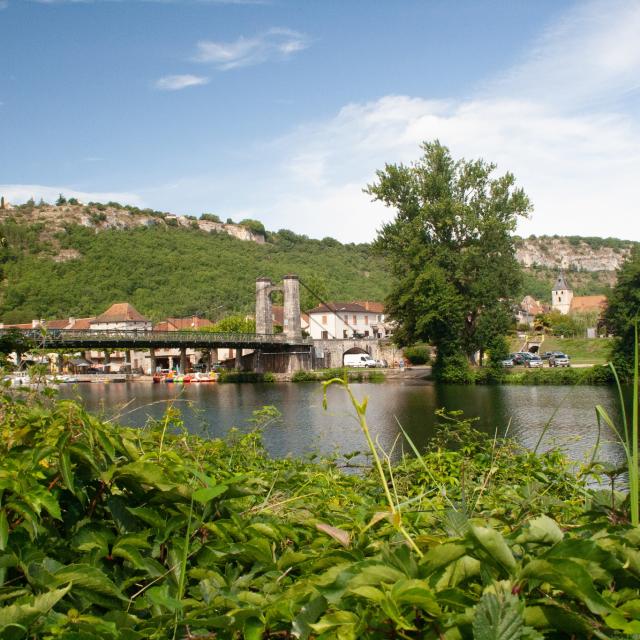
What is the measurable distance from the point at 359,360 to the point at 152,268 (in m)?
54.8

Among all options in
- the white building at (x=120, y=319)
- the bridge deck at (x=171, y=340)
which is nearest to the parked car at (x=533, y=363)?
the bridge deck at (x=171, y=340)

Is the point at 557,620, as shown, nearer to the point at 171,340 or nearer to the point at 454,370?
the point at 454,370

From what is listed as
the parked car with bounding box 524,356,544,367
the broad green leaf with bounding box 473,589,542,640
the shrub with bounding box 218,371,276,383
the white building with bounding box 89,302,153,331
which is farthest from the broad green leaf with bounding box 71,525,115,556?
the white building with bounding box 89,302,153,331

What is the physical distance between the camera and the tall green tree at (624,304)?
32.3m

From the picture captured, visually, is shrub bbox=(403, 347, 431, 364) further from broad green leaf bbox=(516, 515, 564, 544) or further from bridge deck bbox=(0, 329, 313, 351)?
broad green leaf bbox=(516, 515, 564, 544)

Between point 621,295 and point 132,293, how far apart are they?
72.1 meters

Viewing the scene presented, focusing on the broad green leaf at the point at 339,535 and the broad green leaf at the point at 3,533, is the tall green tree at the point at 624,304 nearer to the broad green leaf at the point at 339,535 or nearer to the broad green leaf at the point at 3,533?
the broad green leaf at the point at 339,535

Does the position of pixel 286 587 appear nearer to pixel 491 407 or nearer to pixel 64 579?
pixel 64 579

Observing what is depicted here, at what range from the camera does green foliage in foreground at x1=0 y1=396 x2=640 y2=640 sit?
0.99m

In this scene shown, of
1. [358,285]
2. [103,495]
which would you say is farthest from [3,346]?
[358,285]

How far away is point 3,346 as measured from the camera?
299 inches

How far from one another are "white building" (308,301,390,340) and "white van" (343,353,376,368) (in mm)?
14366

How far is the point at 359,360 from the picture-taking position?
56812 mm

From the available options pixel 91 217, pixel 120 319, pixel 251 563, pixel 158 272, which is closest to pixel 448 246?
pixel 251 563
